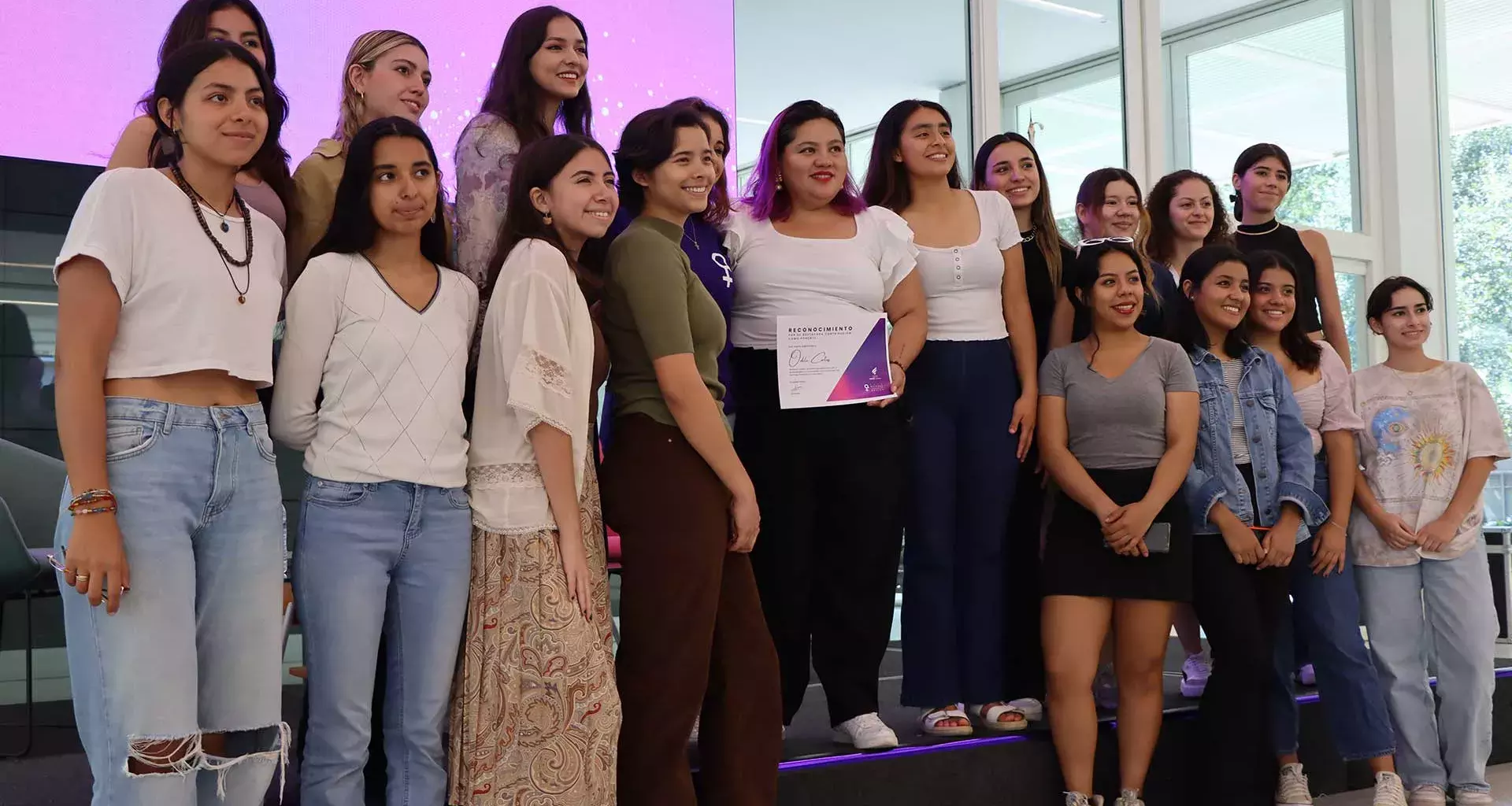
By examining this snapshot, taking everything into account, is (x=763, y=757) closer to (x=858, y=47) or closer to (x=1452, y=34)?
(x=858, y=47)

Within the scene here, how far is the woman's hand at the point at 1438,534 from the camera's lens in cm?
326

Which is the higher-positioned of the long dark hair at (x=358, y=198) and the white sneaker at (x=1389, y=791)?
the long dark hair at (x=358, y=198)

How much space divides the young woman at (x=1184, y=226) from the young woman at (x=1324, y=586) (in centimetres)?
32

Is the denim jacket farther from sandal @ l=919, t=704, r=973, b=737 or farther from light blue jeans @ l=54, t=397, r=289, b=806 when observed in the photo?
light blue jeans @ l=54, t=397, r=289, b=806

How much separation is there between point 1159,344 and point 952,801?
1.17 metres

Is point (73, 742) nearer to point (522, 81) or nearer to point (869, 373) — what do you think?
point (522, 81)

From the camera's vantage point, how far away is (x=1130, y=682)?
2.87 m

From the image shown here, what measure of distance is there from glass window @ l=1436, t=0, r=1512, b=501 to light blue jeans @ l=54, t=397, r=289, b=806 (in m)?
6.99

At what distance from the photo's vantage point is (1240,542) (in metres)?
2.99

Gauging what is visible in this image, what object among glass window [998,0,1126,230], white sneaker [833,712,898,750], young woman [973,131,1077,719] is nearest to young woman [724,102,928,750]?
white sneaker [833,712,898,750]

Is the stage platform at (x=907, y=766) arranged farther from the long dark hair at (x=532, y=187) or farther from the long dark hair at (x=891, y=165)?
the long dark hair at (x=891, y=165)

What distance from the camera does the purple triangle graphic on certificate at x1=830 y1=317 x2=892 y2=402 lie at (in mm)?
2641

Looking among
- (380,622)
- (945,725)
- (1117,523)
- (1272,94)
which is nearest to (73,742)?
(380,622)

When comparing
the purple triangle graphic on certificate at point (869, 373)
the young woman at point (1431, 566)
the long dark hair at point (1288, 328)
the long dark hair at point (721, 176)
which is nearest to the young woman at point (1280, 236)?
the young woman at point (1431, 566)
